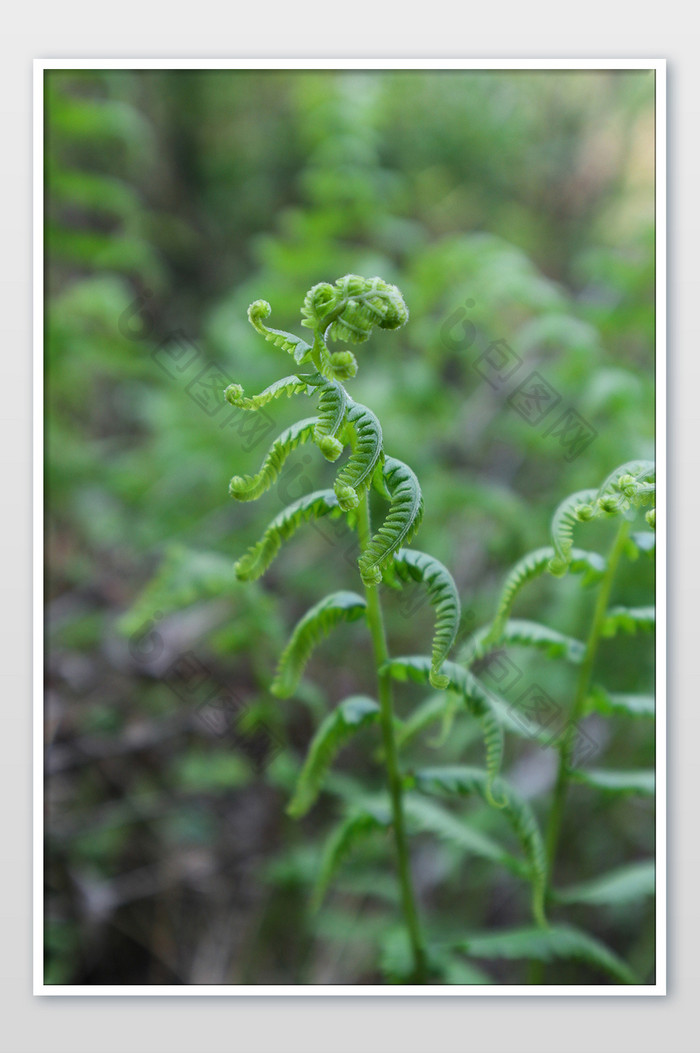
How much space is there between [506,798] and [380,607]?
24 cm

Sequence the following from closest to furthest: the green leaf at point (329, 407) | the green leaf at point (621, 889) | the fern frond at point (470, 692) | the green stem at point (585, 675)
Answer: the green leaf at point (329, 407), the fern frond at point (470, 692), the green stem at point (585, 675), the green leaf at point (621, 889)

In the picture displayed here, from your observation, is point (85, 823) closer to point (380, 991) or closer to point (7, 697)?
point (7, 697)

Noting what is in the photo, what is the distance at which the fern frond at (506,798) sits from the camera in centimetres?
80

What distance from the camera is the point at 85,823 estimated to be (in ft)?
4.46

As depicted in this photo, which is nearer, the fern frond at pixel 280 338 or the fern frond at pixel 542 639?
the fern frond at pixel 280 338

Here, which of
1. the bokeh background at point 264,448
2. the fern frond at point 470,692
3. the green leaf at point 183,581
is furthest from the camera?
the bokeh background at point 264,448

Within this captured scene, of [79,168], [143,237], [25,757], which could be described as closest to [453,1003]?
[25,757]

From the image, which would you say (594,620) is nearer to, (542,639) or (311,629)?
(542,639)

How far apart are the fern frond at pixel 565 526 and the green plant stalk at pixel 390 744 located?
0.18m

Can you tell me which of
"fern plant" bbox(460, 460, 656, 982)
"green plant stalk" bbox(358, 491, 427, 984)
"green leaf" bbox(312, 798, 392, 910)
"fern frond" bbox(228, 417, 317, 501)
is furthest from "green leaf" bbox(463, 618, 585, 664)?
"fern frond" bbox(228, 417, 317, 501)

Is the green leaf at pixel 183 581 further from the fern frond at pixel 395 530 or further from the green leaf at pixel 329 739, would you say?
the fern frond at pixel 395 530

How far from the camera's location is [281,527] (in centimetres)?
74

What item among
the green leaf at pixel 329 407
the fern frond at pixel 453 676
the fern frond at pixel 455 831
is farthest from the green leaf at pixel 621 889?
the green leaf at pixel 329 407

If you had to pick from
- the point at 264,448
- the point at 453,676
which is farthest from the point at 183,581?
the point at 264,448
